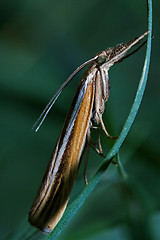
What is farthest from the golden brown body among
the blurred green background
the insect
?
the blurred green background

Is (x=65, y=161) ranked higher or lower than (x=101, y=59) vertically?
lower

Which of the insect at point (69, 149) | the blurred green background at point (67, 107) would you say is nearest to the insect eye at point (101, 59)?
the insect at point (69, 149)

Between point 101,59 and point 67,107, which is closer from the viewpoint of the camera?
point 101,59

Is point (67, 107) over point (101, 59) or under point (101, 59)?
under

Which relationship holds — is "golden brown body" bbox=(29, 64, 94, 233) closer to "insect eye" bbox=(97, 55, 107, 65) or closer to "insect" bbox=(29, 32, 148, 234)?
"insect" bbox=(29, 32, 148, 234)

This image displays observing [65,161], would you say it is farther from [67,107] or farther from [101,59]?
[67,107]

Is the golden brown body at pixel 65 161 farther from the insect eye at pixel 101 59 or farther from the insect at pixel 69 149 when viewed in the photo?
the insect eye at pixel 101 59

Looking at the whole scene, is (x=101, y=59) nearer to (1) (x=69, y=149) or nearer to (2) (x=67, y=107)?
(1) (x=69, y=149)

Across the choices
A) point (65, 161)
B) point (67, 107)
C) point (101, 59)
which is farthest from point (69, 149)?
point (67, 107)

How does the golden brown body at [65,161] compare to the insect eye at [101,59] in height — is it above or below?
below
